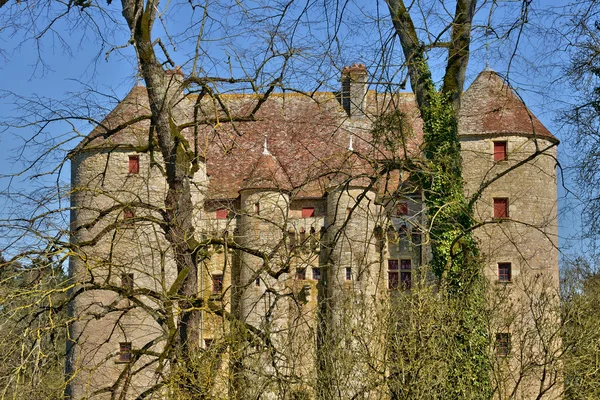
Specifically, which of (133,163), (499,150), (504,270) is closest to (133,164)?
(133,163)

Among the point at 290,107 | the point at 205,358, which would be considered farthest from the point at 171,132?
the point at 290,107

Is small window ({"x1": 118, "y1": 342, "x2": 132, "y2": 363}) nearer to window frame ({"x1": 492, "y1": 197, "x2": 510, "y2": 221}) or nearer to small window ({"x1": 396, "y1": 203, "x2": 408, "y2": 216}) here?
small window ({"x1": 396, "y1": 203, "x2": 408, "y2": 216})

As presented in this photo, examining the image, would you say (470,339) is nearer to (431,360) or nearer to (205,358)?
(431,360)

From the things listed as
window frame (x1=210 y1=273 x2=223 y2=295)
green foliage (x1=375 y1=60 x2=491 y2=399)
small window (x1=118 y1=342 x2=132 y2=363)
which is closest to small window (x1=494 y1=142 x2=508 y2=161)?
window frame (x1=210 y1=273 x2=223 y2=295)

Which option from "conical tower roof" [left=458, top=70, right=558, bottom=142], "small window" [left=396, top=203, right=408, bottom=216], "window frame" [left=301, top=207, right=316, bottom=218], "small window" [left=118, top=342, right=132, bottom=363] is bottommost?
"small window" [left=118, top=342, right=132, bottom=363]

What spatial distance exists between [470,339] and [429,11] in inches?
177

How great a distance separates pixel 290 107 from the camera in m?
27.7

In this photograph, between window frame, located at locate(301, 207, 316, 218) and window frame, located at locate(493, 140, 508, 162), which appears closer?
window frame, located at locate(493, 140, 508, 162)

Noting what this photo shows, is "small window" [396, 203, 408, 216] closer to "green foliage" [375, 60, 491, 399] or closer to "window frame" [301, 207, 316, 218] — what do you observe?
"green foliage" [375, 60, 491, 399]

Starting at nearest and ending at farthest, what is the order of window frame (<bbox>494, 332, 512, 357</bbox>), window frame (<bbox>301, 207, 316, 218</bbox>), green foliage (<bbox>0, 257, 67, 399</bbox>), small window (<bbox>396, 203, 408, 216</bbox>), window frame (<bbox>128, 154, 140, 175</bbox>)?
green foliage (<bbox>0, 257, 67, 399</bbox>)
small window (<bbox>396, 203, 408, 216</bbox>)
window frame (<bbox>494, 332, 512, 357</bbox>)
window frame (<bbox>128, 154, 140, 175</bbox>)
window frame (<bbox>301, 207, 316, 218</bbox>)

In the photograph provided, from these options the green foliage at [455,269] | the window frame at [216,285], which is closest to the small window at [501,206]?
the window frame at [216,285]

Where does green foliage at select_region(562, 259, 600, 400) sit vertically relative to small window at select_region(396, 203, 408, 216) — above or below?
below

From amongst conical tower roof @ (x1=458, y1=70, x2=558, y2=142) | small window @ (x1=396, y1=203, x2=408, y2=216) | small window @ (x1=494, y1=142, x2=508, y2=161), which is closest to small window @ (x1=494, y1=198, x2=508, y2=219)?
small window @ (x1=494, y1=142, x2=508, y2=161)

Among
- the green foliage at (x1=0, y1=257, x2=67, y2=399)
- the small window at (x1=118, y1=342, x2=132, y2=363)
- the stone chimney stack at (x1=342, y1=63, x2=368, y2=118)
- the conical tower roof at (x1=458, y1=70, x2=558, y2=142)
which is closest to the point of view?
the green foliage at (x1=0, y1=257, x2=67, y2=399)
